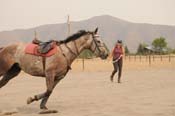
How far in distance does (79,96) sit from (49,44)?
12.8ft

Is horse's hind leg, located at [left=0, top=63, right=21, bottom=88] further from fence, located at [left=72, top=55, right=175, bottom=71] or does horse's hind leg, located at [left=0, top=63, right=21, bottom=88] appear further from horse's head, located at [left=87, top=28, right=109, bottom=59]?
fence, located at [left=72, top=55, right=175, bottom=71]

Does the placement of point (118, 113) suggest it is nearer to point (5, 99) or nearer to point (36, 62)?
point (36, 62)

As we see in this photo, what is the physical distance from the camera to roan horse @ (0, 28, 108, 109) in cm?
1103

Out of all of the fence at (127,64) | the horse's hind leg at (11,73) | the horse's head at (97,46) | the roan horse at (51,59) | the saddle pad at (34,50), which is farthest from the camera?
the fence at (127,64)

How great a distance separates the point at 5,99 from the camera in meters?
14.3

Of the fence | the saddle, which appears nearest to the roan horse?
the saddle

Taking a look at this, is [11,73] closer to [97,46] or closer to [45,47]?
[45,47]

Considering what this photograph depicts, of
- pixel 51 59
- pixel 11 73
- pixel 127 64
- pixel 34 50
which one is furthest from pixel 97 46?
pixel 127 64

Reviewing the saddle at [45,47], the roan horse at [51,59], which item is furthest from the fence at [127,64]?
the saddle at [45,47]

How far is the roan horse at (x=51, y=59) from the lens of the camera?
36.2 feet

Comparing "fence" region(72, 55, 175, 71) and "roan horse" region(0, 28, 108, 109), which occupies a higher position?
"roan horse" region(0, 28, 108, 109)

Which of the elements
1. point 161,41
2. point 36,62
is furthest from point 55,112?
point 161,41

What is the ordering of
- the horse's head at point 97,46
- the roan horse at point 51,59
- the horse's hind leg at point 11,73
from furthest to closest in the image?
the horse's hind leg at point 11,73 < the horse's head at point 97,46 < the roan horse at point 51,59

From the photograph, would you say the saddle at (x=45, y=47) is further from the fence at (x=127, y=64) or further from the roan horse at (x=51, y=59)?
the fence at (x=127, y=64)
